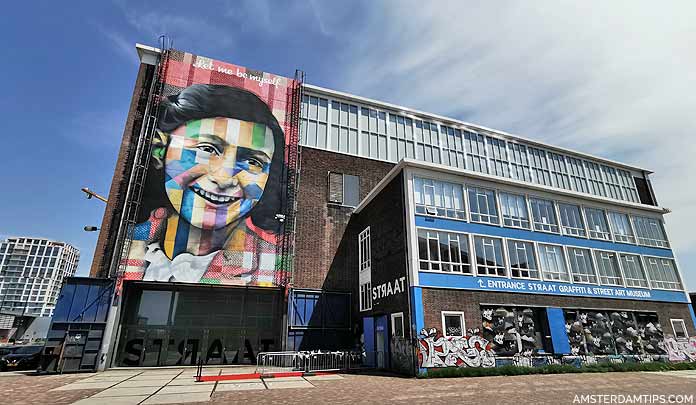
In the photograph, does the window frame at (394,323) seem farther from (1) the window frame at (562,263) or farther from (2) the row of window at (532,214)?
(1) the window frame at (562,263)

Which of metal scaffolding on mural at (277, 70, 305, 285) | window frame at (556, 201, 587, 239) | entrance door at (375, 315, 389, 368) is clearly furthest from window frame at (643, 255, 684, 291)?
metal scaffolding on mural at (277, 70, 305, 285)

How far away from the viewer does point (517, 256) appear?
77.7 feet

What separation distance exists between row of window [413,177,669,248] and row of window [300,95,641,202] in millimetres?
10898

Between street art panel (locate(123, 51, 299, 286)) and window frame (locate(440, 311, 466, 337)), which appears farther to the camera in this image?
street art panel (locate(123, 51, 299, 286))

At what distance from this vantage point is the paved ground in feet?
39.4

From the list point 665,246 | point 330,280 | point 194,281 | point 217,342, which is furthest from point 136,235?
point 665,246

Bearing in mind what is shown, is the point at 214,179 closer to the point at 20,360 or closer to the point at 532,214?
the point at 20,360

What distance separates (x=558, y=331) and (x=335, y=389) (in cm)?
1590

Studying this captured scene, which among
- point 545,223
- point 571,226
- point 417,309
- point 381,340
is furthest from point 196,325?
point 571,226

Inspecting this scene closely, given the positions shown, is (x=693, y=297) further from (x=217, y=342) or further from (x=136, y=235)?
(x=136, y=235)

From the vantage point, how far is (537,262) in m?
24.0

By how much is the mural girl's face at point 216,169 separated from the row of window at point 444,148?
4952mm

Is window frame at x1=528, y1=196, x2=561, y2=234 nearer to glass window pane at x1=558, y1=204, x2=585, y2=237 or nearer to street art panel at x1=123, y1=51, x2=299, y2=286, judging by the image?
glass window pane at x1=558, y1=204, x2=585, y2=237

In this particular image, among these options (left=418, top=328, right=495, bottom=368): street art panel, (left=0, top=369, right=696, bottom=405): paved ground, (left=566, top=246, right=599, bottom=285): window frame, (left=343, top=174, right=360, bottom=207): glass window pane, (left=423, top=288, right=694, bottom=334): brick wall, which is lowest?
(left=0, top=369, right=696, bottom=405): paved ground
